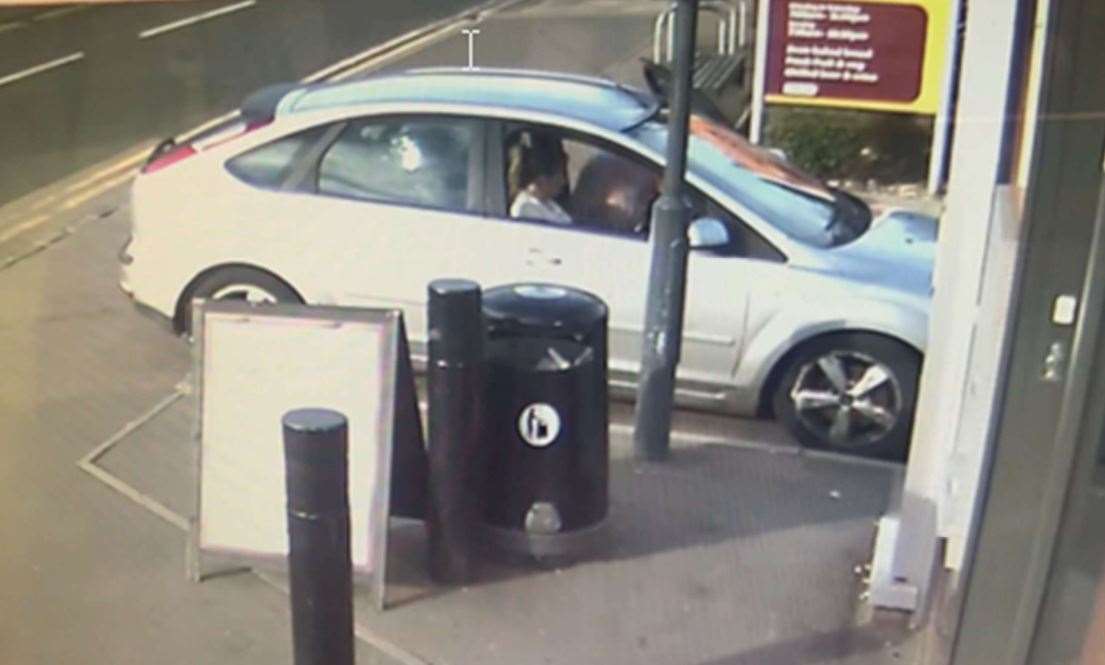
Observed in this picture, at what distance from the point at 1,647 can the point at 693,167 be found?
2818 mm

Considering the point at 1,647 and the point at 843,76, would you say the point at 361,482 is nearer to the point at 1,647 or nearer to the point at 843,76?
the point at 1,647

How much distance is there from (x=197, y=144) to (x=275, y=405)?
1919 mm

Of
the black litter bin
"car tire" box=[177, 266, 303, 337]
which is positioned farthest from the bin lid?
"car tire" box=[177, 266, 303, 337]

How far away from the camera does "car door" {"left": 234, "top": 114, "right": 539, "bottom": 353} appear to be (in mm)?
4875

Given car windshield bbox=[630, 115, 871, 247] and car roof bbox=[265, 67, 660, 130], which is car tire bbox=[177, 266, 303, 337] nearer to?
car roof bbox=[265, 67, 660, 130]

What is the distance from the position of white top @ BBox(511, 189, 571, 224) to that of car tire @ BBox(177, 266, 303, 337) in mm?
870

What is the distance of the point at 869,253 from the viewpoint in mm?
4879

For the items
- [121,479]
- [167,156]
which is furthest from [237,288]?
[121,479]

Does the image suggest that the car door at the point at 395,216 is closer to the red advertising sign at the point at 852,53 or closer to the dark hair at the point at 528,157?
the dark hair at the point at 528,157

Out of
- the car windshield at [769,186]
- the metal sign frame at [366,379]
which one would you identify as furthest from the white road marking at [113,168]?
the car windshield at [769,186]

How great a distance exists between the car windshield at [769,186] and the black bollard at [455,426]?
1491mm

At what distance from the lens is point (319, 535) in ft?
8.80

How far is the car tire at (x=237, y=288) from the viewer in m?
4.99

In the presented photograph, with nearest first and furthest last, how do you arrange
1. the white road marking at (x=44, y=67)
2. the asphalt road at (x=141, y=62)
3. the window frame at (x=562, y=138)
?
the asphalt road at (x=141, y=62) < the white road marking at (x=44, y=67) < the window frame at (x=562, y=138)
